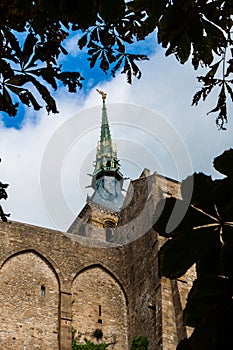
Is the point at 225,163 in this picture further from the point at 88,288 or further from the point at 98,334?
the point at 88,288

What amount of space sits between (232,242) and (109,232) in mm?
31125

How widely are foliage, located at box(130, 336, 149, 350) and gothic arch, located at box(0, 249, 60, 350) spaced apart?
7.32 ft

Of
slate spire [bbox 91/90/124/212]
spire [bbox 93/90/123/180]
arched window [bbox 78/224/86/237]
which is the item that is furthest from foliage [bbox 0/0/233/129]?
spire [bbox 93/90/123/180]

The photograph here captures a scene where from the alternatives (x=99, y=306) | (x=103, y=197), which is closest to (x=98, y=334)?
(x=99, y=306)

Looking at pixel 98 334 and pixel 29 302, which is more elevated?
pixel 29 302

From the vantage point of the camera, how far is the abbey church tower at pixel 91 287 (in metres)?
17.5

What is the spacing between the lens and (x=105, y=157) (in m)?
47.9

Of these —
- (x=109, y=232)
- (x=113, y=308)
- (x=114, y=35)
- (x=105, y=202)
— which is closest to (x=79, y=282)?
(x=113, y=308)

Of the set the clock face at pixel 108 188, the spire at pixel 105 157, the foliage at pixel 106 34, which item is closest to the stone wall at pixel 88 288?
the foliage at pixel 106 34

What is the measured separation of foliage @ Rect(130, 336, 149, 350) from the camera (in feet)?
A: 57.9

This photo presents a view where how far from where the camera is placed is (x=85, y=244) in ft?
68.6

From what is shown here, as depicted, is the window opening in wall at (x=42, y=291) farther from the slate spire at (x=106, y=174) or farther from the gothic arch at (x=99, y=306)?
the slate spire at (x=106, y=174)

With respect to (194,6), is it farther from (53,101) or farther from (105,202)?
(105,202)

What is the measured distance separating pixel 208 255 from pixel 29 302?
17169mm
